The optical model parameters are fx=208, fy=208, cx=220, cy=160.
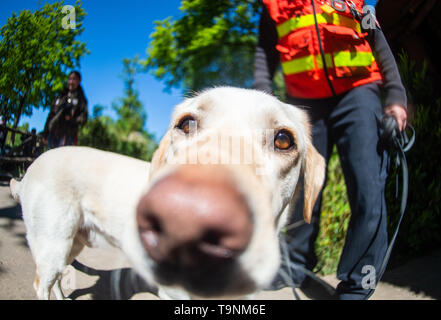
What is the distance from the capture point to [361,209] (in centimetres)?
126

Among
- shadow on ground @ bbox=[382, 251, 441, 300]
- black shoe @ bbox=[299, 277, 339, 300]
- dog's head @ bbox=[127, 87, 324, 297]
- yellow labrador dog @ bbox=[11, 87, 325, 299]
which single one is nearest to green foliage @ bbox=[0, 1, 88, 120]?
yellow labrador dog @ bbox=[11, 87, 325, 299]

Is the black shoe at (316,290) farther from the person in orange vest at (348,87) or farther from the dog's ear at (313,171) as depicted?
the dog's ear at (313,171)

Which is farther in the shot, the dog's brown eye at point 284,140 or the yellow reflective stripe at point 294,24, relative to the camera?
the dog's brown eye at point 284,140

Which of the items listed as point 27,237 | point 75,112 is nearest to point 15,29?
point 75,112

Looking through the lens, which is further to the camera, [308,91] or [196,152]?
[308,91]

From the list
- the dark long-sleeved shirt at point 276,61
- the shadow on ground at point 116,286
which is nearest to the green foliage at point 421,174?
the dark long-sleeved shirt at point 276,61

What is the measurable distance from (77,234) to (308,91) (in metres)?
1.88

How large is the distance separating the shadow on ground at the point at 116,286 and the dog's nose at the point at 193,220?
A: 3.00 feet

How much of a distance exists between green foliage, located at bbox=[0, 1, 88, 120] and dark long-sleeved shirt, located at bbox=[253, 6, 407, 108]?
3.02ft

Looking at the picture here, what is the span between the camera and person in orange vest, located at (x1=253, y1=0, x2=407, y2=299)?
0.87 meters

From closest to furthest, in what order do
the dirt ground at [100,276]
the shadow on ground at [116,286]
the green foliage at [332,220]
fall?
1. the dirt ground at [100,276]
2. the shadow on ground at [116,286]
3. the green foliage at [332,220]

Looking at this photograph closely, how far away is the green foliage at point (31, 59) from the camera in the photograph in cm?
92

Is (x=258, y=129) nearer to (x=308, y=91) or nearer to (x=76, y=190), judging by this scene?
(x=308, y=91)
